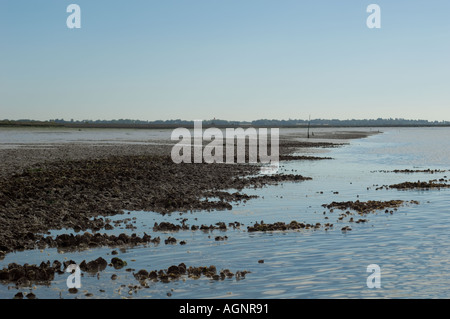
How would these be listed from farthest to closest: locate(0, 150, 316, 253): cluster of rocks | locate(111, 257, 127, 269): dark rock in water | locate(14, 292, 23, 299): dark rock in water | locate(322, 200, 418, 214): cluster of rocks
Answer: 1. locate(322, 200, 418, 214): cluster of rocks
2. locate(0, 150, 316, 253): cluster of rocks
3. locate(111, 257, 127, 269): dark rock in water
4. locate(14, 292, 23, 299): dark rock in water

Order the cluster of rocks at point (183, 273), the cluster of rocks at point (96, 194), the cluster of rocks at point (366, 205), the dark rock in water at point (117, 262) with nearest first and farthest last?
1. the cluster of rocks at point (183, 273)
2. the dark rock in water at point (117, 262)
3. the cluster of rocks at point (96, 194)
4. the cluster of rocks at point (366, 205)

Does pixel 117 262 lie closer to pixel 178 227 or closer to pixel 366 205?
pixel 178 227

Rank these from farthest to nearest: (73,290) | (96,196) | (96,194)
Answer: (96,194) < (96,196) < (73,290)

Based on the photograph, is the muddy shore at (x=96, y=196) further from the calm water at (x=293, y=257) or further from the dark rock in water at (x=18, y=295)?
the dark rock in water at (x=18, y=295)

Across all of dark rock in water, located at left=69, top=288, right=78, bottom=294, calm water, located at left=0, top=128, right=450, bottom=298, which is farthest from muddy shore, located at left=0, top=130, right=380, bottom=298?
dark rock in water, located at left=69, top=288, right=78, bottom=294

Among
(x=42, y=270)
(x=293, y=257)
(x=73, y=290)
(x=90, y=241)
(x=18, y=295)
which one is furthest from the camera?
(x=90, y=241)

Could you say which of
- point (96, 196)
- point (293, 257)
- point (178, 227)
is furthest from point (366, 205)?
point (96, 196)

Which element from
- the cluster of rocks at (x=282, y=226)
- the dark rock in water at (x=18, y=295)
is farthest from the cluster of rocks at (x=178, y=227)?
the dark rock in water at (x=18, y=295)

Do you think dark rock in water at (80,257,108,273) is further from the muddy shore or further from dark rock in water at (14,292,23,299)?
the muddy shore

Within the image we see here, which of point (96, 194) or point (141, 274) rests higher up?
point (96, 194)

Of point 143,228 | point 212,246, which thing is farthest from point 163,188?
point 212,246

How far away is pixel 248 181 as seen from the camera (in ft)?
113
